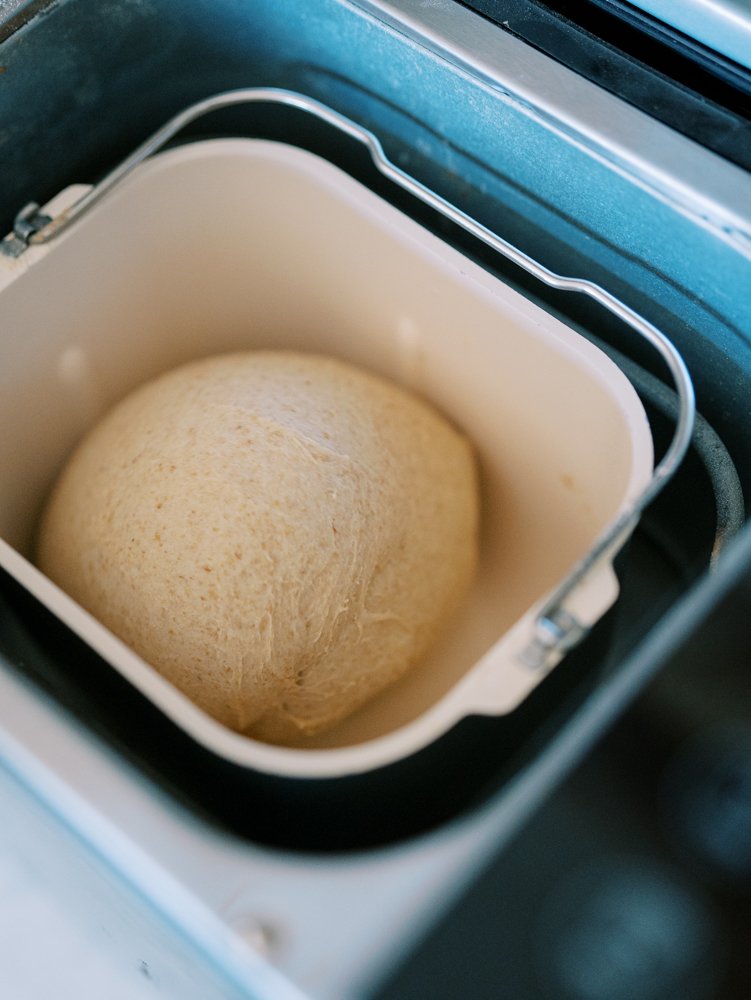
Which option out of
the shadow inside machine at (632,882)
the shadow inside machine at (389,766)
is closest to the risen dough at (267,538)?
the shadow inside machine at (389,766)

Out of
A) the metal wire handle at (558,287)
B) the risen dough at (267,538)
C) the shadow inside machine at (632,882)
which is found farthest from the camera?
the risen dough at (267,538)

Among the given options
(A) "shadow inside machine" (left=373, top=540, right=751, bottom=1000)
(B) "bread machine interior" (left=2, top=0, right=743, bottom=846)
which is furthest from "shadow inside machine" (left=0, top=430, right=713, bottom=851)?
(A) "shadow inside machine" (left=373, top=540, right=751, bottom=1000)

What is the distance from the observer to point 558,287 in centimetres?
63

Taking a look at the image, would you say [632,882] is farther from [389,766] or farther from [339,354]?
[339,354]

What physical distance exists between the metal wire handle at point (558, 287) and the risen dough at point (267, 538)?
0.17 meters

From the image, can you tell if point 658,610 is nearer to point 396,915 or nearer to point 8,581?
point 396,915

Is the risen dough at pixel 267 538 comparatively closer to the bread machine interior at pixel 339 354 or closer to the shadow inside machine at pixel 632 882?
the bread machine interior at pixel 339 354

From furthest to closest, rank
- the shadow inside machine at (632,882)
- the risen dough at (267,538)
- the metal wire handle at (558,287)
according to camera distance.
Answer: the risen dough at (267,538), the metal wire handle at (558,287), the shadow inside machine at (632,882)

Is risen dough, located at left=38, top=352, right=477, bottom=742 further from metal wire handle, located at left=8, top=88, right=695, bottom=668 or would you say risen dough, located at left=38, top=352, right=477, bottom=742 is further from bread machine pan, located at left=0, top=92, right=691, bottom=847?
metal wire handle, located at left=8, top=88, right=695, bottom=668

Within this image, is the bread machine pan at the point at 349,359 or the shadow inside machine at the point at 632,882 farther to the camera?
the bread machine pan at the point at 349,359

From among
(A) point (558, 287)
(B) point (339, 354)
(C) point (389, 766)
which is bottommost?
(C) point (389, 766)

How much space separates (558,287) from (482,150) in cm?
14

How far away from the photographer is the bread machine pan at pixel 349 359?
0.54 m

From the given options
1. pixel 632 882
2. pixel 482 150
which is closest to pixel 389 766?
pixel 632 882
